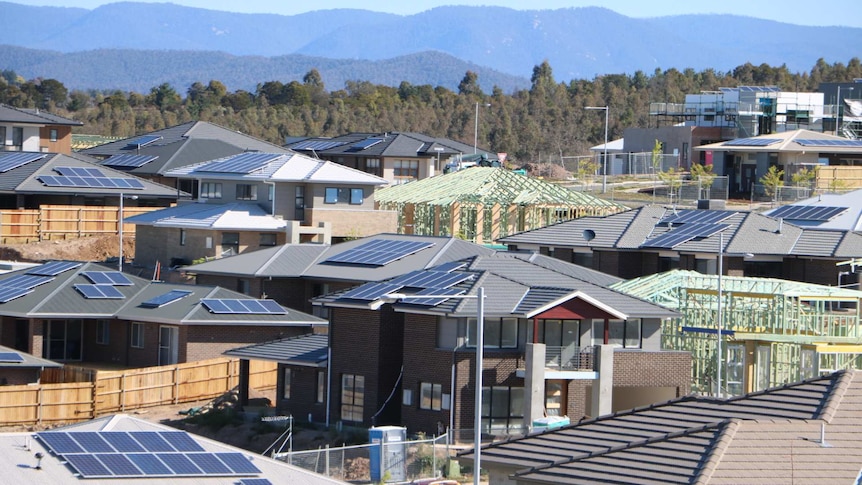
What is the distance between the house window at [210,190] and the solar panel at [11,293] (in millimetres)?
19668

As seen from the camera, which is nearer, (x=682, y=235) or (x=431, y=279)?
(x=431, y=279)

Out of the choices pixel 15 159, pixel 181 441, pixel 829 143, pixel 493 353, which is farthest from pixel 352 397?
pixel 829 143

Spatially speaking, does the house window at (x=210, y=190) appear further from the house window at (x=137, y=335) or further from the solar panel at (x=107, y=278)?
the house window at (x=137, y=335)

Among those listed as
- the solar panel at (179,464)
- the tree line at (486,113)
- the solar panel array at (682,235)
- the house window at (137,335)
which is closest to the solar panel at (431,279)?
the house window at (137,335)

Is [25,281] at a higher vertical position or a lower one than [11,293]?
higher

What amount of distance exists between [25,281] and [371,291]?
19041 mm

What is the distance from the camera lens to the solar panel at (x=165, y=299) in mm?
63156

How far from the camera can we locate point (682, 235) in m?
69.7

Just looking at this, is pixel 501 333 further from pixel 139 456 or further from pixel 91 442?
pixel 139 456

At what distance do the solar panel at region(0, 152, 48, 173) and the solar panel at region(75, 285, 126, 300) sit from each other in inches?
1068

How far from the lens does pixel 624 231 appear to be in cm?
7212

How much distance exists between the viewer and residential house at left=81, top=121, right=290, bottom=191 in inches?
4008

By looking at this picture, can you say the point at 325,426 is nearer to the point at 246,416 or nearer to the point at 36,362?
the point at 246,416

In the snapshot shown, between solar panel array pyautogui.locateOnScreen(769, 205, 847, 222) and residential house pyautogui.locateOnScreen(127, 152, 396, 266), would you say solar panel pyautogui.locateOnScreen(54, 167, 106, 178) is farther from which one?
solar panel array pyautogui.locateOnScreen(769, 205, 847, 222)
